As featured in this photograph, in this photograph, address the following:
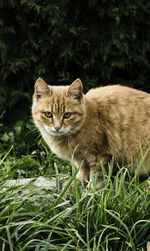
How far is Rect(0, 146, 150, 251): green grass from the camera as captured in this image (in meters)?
5.05

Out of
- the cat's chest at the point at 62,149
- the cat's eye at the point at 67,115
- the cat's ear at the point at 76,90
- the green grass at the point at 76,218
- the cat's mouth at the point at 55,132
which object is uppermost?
the cat's ear at the point at 76,90

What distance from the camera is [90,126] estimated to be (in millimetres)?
6406

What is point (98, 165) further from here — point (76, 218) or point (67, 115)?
point (76, 218)

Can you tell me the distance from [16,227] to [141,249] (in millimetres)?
860

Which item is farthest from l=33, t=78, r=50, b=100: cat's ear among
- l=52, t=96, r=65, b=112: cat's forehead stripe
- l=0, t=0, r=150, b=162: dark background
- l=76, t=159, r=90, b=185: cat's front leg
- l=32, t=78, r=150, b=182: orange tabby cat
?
l=0, t=0, r=150, b=162: dark background

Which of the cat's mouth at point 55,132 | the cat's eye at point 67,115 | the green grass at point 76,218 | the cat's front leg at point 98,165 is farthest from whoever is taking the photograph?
the cat's eye at point 67,115

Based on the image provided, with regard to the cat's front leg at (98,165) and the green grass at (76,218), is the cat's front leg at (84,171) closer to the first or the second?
the cat's front leg at (98,165)

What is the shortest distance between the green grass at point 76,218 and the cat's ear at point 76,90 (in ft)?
3.66

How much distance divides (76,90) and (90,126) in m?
0.33

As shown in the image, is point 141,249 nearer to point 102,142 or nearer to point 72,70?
point 102,142

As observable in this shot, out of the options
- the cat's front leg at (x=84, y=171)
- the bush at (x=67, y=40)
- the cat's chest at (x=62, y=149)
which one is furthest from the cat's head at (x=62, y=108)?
the bush at (x=67, y=40)

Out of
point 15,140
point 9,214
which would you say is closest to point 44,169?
point 15,140

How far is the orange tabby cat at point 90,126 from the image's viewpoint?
6.35m

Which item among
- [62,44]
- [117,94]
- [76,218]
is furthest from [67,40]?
[76,218]
